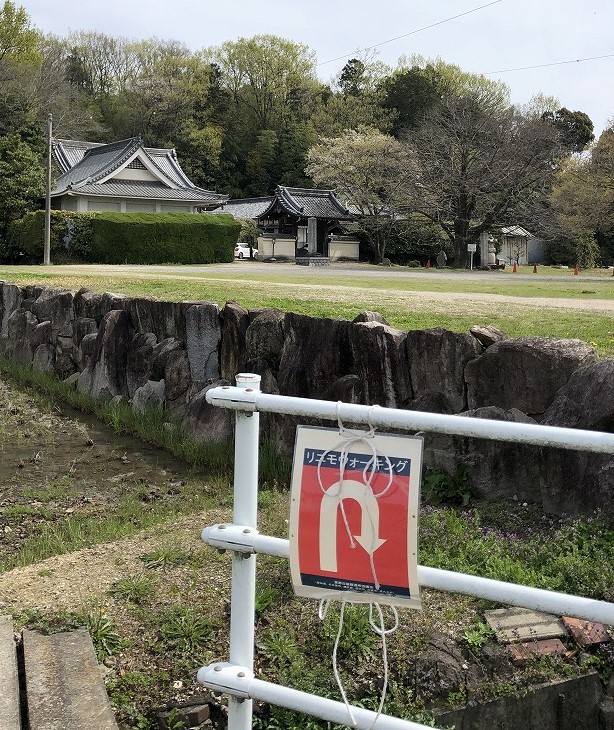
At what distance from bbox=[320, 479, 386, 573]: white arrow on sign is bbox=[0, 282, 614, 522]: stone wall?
270cm

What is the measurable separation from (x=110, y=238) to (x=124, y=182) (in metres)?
9.79

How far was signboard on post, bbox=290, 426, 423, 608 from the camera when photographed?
2.10 metres

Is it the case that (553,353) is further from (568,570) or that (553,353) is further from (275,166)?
(275,166)

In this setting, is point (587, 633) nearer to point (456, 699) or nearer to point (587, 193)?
point (456, 699)

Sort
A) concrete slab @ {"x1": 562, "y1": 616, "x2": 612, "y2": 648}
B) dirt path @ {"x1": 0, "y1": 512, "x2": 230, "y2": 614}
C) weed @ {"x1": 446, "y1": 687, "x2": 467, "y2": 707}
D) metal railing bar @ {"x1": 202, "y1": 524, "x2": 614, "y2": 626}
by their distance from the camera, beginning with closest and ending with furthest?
metal railing bar @ {"x1": 202, "y1": 524, "x2": 614, "y2": 626}, weed @ {"x1": 446, "y1": 687, "x2": 467, "y2": 707}, concrete slab @ {"x1": 562, "y1": 616, "x2": 612, "y2": 648}, dirt path @ {"x1": 0, "y1": 512, "x2": 230, "y2": 614}

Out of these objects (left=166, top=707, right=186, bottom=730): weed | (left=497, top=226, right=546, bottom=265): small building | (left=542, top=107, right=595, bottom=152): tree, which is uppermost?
(left=542, top=107, right=595, bottom=152): tree

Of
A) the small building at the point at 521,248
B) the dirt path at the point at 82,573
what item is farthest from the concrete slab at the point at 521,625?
the small building at the point at 521,248

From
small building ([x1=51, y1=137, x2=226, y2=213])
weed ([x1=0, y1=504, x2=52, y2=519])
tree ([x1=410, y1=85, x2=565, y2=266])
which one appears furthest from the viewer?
small building ([x1=51, y1=137, x2=226, y2=213])

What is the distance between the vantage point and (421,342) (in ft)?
19.2

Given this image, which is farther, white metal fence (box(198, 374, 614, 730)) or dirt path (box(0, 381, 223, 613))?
dirt path (box(0, 381, 223, 613))

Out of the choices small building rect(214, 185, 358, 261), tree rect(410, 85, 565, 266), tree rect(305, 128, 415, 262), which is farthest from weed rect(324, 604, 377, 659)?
small building rect(214, 185, 358, 261)

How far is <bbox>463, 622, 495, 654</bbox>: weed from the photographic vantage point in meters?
3.44

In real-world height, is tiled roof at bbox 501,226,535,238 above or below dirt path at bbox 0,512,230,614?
above

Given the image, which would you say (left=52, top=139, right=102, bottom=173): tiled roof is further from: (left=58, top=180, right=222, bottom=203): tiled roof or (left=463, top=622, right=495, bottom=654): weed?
(left=463, top=622, right=495, bottom=654): weed
